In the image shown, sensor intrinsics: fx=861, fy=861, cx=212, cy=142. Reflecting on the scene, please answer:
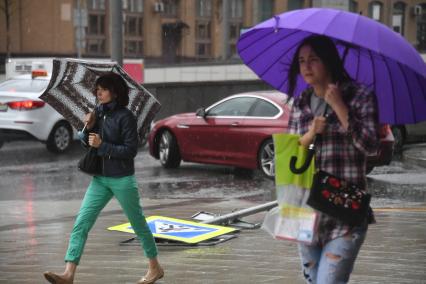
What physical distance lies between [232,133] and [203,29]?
121ft

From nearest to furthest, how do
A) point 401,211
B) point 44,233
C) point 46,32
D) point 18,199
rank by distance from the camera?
point 44,233, point 401,211, point 18,199, point 46,32

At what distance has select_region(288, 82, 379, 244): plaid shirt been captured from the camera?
407 centimetres

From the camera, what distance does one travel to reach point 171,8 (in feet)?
161

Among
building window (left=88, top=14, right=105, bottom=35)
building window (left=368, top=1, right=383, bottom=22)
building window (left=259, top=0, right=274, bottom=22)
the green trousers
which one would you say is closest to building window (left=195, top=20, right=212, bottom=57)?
building window (left=259, top=0, right=274, bottom=22)

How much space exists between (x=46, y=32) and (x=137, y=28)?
611 centimetres

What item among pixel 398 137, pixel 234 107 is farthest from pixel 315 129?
pixel 398 137

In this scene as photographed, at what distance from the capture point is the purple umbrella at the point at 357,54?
13.3ft

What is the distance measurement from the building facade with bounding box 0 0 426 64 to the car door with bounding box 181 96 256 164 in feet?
73.9

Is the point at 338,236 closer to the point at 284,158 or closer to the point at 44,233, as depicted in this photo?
the point at 284,158

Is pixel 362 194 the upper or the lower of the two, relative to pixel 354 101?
lower

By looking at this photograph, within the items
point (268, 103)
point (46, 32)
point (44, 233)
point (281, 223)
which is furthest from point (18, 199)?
point (46, 32)

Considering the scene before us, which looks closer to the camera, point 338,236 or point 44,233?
point 338,236

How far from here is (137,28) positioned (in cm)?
4772

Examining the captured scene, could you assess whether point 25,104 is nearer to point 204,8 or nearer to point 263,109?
point 263,109
